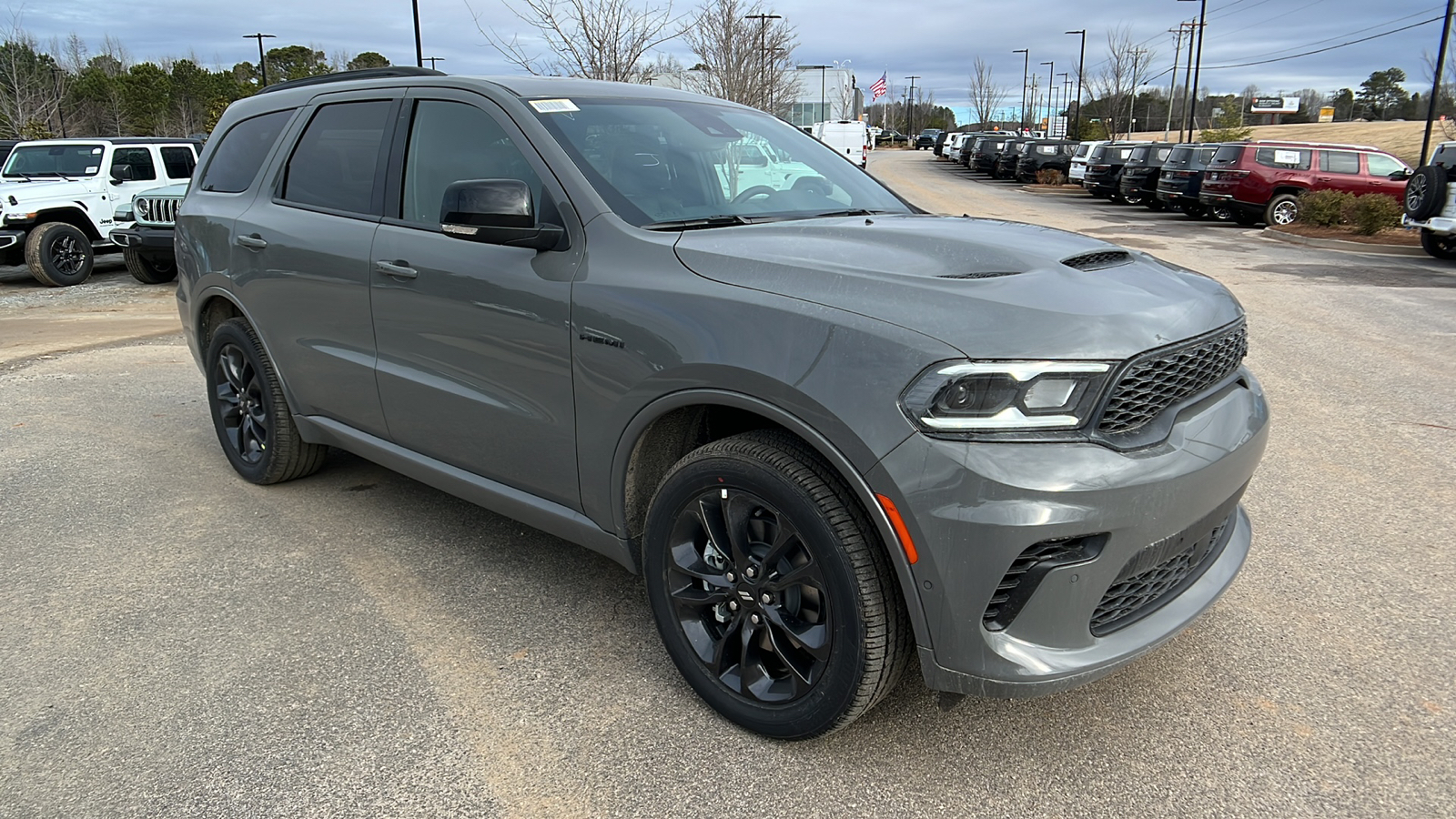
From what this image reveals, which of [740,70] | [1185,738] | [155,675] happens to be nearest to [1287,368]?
[1185,738]

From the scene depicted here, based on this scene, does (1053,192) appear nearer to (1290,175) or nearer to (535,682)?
(1290,175)

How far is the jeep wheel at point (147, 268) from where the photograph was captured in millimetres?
13523

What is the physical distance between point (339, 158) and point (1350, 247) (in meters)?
16.9

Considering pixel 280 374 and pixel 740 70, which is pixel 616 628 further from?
pixel 740 70

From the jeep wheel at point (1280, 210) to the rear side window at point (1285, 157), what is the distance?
66 centimetres

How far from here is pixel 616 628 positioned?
11.1ft

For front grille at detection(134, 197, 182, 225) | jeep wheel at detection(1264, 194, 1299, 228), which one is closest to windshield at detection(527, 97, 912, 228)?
front grille at detection(134, 197, 182, 225)

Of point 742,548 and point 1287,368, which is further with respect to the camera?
point 1287,368

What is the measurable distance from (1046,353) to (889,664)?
855 mm

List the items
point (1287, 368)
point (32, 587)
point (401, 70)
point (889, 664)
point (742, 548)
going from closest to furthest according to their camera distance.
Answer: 1. point (889, 664)
2. point (742, 548)
3. point (32, 587)
4. point (401, 70)
5. point (1287, 368)

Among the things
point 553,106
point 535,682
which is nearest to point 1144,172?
point 553,106

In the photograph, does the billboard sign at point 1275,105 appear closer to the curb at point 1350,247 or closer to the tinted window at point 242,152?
the curb at point 1350,247

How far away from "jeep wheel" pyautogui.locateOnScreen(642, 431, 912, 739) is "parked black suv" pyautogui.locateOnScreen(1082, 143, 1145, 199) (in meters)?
27.7

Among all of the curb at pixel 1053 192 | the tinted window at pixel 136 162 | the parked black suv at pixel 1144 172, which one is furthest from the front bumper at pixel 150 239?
the curb at pixel 1053 192
